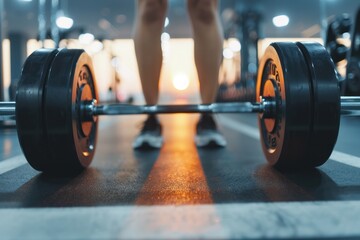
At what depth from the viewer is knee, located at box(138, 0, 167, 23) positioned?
4.23 ft

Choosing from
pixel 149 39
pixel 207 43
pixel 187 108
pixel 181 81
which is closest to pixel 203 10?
pixel 207 43

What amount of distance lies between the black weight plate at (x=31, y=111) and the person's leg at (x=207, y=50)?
0.68 m

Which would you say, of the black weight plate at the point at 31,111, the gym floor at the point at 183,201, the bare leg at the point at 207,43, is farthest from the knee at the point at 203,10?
the black weight plate at the point at 31,111

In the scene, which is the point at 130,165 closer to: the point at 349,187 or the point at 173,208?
the point at 173,208

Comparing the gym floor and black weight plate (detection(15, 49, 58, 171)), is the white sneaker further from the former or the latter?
black weight plate (detection(15, 49, 58, 171))

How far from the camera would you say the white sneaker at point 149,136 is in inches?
54.1

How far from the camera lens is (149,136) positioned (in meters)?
1.39

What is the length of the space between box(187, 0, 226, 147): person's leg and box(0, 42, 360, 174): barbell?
1.53ft

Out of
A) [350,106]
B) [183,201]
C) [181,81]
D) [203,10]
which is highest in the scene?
[181,81]

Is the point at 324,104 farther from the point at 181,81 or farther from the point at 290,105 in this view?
the point at 181,81

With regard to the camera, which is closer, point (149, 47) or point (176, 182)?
point (176, 182)

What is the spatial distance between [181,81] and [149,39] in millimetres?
10988

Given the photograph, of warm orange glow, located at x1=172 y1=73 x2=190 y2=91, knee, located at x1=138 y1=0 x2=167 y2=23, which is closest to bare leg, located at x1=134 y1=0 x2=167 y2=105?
knee, located at x1=138 y1=0 x2=167 y2=23

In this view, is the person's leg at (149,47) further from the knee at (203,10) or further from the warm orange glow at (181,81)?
the warm orange glow at (181,81)
